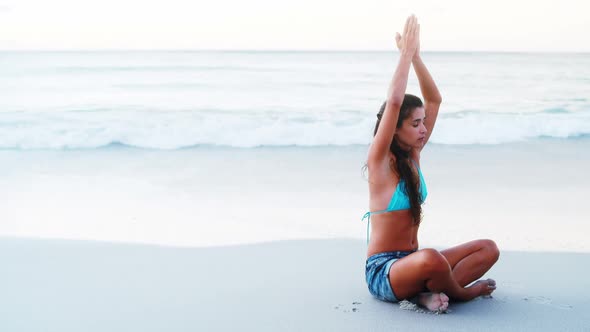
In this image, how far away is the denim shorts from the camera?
11.6 feet

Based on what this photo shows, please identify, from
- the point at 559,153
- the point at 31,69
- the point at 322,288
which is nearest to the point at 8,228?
the point at 322,288

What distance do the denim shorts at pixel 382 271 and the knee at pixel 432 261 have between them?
253 mm

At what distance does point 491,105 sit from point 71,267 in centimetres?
1295

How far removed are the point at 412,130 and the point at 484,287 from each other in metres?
0.96

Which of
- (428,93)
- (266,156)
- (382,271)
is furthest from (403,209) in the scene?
(266,156)

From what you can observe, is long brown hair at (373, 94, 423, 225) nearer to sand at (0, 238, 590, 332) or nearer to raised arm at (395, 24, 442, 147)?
raised arm at (395, 24, 442, 147)

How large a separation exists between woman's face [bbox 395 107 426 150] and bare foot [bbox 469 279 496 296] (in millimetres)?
833

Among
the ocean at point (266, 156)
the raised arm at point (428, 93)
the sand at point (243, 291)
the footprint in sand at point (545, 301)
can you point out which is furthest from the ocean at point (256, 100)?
the footprint in sand at point (545, 301)

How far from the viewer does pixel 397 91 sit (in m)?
3.29

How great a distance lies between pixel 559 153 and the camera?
9.79 meters

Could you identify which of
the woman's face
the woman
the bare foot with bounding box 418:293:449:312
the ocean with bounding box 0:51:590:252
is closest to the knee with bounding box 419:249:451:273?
the woman

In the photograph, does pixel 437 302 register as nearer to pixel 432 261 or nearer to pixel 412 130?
pixel 432 261

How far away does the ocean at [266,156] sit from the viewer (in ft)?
18.7

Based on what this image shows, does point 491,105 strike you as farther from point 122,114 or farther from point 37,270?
point 37,270
